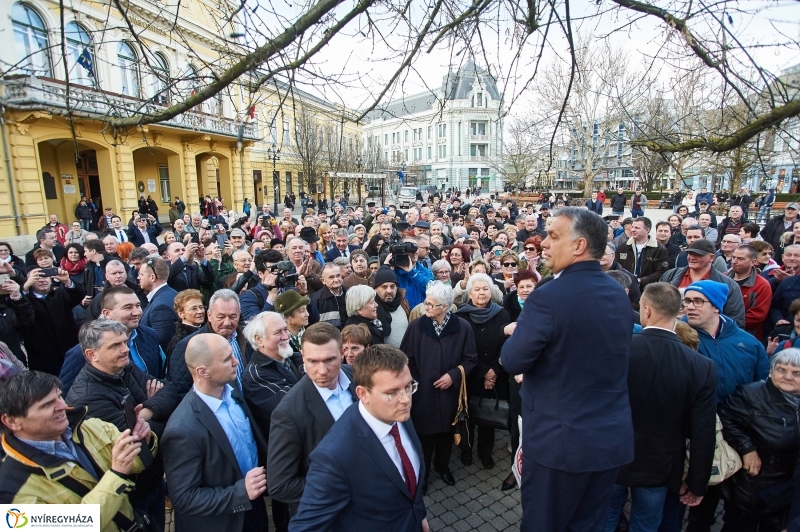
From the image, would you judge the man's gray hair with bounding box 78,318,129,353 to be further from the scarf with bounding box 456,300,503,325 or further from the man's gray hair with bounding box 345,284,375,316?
the scarf with bounding box 456,300,503,325

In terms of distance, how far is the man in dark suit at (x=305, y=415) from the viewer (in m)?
2.26

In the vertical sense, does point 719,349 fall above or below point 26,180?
below

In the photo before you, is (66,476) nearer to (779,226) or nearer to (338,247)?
(338,247)

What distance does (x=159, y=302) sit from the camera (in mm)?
4199

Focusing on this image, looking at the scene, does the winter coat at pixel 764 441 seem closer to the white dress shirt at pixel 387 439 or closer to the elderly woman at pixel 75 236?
the white dress shirt at pixel 387 439

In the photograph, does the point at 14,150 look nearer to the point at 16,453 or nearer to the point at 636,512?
the point at 16,453

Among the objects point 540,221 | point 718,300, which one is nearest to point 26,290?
point 718,300

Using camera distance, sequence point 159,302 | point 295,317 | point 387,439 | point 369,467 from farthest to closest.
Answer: point 159,302 < point 295,317 < point 387,439 < point 369,467

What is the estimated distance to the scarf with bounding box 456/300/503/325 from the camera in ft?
13.5

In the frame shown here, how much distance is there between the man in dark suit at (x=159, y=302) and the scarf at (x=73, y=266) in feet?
7.23

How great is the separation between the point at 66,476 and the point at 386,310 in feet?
9.42

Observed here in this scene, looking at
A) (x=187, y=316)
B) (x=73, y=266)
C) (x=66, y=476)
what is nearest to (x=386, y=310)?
(x=187, y=316)

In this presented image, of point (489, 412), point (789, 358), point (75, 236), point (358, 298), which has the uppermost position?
point (75, 236)

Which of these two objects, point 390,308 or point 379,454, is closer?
point 379,454
